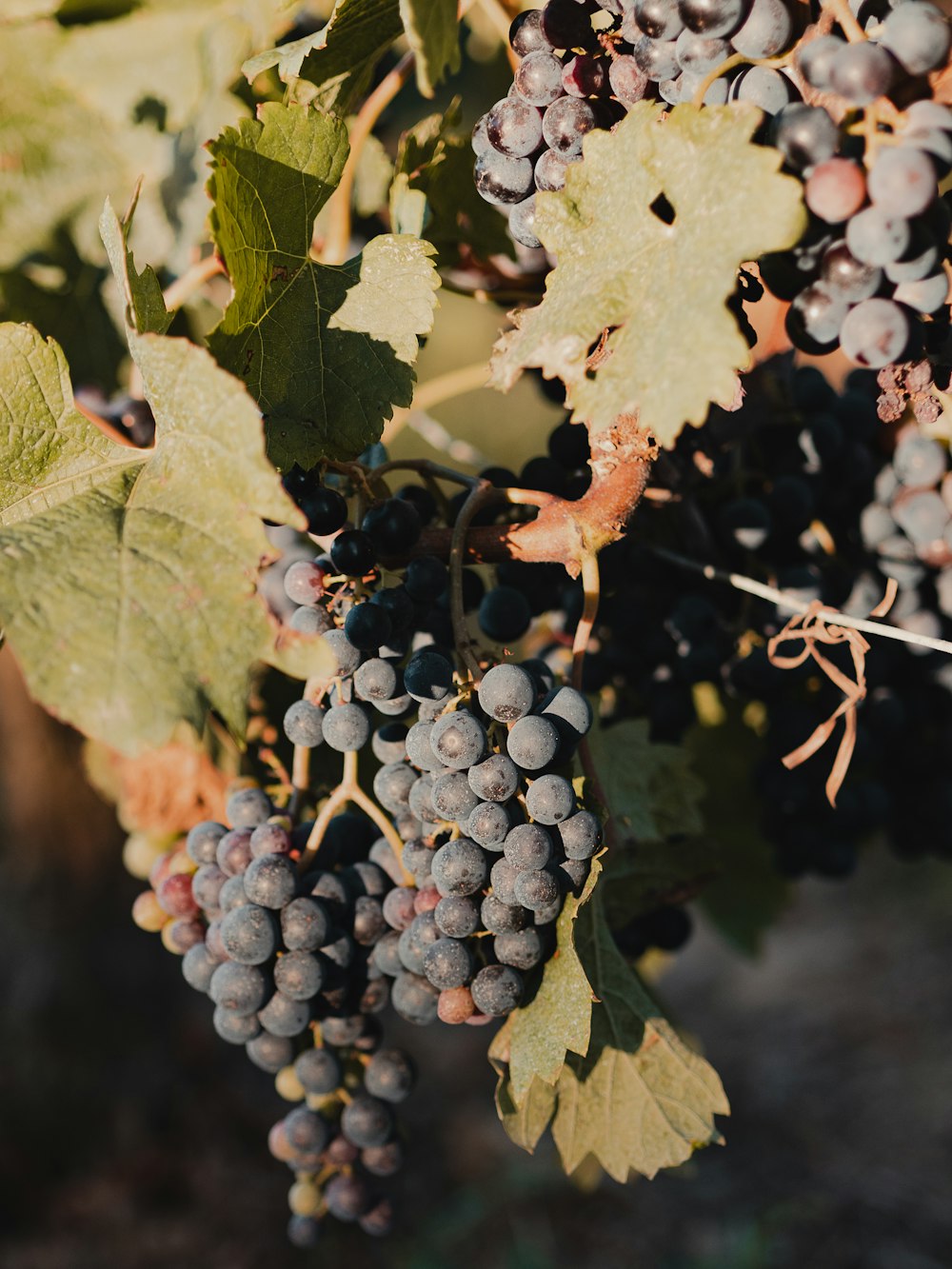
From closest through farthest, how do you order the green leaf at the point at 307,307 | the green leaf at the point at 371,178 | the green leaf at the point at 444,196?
the green leaf at the point at 307,307, the green leaf at the point at 444,196, the green leaf at the point at 371,178

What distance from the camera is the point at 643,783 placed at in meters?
1.18

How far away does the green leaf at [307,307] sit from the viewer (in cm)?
87

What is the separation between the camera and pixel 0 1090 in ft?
11.0

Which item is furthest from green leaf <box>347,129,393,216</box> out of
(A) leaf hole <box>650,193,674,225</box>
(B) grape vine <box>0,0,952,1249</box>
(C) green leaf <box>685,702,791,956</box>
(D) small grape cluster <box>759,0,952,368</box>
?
(C) green leaf <box>685,702,791,956</box>

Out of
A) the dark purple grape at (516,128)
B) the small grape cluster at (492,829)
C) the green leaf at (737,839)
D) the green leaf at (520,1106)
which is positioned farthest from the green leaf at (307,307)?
the green leaf at (737,839)

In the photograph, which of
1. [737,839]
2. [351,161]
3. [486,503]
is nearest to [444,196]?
[351,161]

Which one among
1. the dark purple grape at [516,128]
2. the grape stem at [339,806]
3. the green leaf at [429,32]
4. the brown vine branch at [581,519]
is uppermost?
the green leaf at [429,32]

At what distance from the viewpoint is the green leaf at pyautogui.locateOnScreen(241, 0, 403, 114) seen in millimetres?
896

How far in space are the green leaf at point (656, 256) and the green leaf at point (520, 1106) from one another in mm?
569

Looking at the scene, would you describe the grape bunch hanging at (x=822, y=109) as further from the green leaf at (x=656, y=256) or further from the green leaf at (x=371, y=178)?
the green leaf at (x=371, y=178)

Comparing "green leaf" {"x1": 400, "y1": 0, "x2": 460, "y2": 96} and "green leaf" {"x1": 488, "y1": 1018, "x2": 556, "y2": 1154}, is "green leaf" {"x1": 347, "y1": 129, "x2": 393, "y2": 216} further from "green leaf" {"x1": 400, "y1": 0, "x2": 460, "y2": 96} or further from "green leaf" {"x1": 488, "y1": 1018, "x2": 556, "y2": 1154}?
"green leaf" {"x1": 488, "y1": 1018, "x2": 556, "y2": 1154}

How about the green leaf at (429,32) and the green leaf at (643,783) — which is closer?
the green leaf at (429,32)

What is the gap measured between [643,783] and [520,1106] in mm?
389

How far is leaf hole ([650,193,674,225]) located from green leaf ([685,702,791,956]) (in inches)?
34.9
